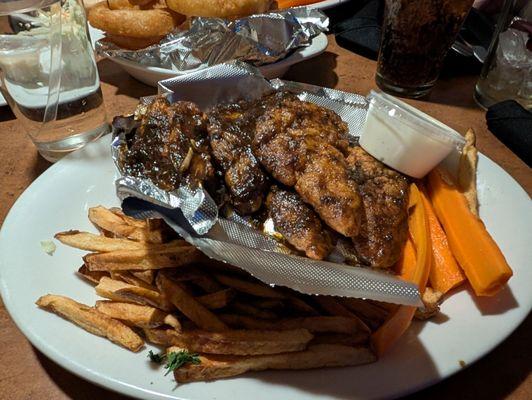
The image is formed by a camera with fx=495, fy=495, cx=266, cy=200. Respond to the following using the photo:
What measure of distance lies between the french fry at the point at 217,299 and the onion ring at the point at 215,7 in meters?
1.60

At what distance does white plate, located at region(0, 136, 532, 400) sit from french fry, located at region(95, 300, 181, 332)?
0.07 m

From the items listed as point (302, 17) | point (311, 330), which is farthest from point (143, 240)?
point (302, 17)

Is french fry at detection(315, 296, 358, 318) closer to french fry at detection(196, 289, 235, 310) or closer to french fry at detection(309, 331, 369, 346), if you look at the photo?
french fry at detection(309, 331, 369, 346)

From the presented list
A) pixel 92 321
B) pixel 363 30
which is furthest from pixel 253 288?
pixel 363 30

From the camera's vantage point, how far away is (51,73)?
1.97 meters

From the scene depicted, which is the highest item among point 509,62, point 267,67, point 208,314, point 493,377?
point 509,62

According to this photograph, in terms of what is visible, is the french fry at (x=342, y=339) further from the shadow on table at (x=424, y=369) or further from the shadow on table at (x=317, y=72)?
the shadow on table at (x=317, y=72)

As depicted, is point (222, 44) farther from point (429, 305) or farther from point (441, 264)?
point (429, 305)

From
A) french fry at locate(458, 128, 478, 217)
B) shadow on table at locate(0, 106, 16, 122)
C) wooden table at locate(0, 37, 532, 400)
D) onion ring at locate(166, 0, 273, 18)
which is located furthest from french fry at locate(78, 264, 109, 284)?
onion ring at locate(166, 0, 273, 18)

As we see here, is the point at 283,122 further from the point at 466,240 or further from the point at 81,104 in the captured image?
the point at 81,104

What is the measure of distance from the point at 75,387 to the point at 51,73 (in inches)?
49.2

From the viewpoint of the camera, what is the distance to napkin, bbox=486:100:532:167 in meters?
2.18

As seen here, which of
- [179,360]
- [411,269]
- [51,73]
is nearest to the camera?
[179,360]

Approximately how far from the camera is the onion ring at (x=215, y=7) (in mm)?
2383
